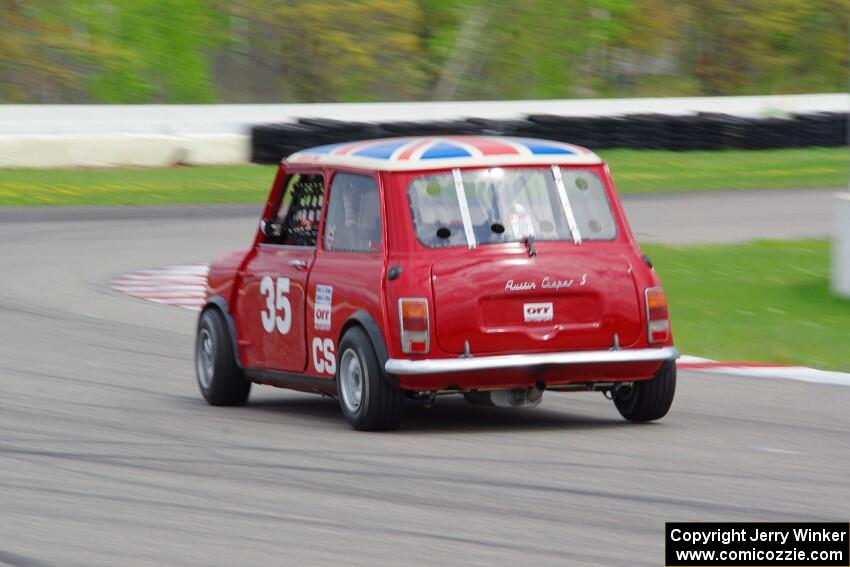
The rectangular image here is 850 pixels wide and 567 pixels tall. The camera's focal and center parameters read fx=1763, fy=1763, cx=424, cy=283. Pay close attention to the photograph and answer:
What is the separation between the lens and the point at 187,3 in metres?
51.6

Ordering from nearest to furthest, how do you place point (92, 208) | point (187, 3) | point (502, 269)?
point (502, 269)
point (92, 208)
point (187, 3)

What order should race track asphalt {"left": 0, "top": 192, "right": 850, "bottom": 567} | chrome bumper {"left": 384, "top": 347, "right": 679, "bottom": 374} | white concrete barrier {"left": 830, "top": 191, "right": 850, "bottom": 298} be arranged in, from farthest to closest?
white concrete barrier {"left": 830, "top": 191, "right": 850, "bottom": 298}
chrome bumper {"left": 384, "top": 347, "right": 679, "bottom": 374}
race track asphalt {"left": 0, "top": 192, "right": 850, "bottom": 567}

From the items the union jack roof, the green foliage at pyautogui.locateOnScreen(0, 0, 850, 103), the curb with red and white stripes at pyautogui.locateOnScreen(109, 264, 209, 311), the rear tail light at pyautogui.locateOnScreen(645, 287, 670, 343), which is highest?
the union jack roof

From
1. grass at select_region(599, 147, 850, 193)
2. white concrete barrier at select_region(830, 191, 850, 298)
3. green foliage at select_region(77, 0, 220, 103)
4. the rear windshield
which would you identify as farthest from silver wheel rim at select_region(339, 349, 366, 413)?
green foliage at select_region(77, 0, 220, 103)

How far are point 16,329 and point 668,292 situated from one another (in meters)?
6.02

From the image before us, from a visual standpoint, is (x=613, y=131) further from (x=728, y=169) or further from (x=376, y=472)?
(x=376, y=472)

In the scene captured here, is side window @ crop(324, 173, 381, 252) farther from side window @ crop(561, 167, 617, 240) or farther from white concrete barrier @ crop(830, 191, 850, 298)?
white concrete barrier @ crop(830, 191, 850, 298)

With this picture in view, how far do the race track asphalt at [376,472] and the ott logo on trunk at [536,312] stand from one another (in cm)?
57

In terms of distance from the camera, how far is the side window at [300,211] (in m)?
9.61

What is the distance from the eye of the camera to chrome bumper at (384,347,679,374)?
8.37m

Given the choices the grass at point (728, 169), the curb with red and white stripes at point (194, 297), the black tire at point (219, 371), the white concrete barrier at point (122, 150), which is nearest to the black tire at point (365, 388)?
the black tire at point (219, 371)

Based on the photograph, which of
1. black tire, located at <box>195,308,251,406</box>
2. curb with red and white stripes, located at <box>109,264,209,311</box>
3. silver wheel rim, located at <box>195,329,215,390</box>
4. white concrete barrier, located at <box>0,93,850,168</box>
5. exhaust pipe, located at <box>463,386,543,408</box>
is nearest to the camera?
exhaust pipe, located at <box>463,386,543,408</box>

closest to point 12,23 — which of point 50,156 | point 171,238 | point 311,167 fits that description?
point 50,156

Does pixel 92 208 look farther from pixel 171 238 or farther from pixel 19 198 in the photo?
pixel 171 238
